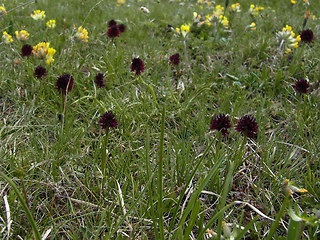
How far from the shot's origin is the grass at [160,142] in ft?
4.35

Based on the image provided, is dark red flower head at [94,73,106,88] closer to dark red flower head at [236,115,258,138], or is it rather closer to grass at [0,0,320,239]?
grass at [0,0,320,239]

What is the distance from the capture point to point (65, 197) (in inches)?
60.3

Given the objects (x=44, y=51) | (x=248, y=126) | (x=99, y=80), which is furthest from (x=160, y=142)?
(x=44, y=51)

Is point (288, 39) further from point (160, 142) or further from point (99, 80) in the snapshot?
point (160, 142)

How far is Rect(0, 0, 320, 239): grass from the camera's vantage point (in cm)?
133

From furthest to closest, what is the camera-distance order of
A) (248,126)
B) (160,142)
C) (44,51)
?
(44,51) → (248,126) → (160,142)

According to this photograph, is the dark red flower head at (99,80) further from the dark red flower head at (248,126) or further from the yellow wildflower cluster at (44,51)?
the dark red flower head at (248,126)

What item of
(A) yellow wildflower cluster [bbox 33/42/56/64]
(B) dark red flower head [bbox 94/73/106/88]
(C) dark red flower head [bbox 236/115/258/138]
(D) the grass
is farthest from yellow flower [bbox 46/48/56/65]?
(C) dark red flower head [bbox 236/115/258/138]

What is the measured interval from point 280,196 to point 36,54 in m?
2.12

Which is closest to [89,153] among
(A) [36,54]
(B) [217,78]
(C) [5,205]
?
(C) [5,205]

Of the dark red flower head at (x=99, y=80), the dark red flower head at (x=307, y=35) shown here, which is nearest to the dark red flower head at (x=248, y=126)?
the dark red flower head at (x=99, y=80)

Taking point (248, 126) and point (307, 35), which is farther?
point (307, 35)

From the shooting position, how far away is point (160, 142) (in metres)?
0.96

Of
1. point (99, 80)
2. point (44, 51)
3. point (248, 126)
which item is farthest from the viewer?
point (44, 51)
